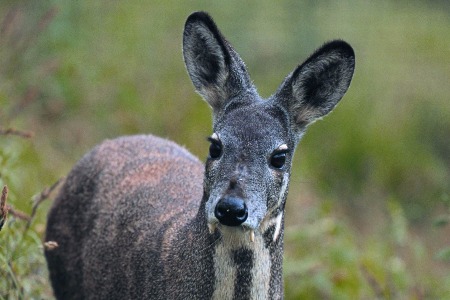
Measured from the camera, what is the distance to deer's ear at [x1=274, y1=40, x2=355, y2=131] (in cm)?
670

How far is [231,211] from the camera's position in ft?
19.0

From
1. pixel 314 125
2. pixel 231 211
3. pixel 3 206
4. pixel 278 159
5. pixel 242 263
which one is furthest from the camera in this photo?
pixel 314 125

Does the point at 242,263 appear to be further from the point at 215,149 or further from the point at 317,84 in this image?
the point at 317,84

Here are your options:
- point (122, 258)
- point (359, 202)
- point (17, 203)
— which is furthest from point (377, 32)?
point (122, 258)

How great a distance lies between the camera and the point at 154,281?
6648 millimetres

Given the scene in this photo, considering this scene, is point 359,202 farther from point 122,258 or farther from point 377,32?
point 122,258

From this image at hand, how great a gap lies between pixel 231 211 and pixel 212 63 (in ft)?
4.66

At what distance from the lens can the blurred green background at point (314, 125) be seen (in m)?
9.85

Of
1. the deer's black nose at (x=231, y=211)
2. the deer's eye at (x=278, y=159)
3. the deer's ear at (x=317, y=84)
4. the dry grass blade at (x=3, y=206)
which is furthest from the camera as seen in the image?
the deer's ear at (x=317, y=84)

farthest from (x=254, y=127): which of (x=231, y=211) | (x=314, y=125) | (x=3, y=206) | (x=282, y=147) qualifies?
(x=314, y=125)

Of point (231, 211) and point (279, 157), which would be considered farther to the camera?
point (279, 157)

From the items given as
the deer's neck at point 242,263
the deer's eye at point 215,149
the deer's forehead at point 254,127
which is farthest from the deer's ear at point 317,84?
the deer's neck at point 242,263

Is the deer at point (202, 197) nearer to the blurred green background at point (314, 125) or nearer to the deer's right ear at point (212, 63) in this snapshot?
the deer's right ear at point (212, 63)

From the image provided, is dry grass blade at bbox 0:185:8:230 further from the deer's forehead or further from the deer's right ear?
the deer's right ear
